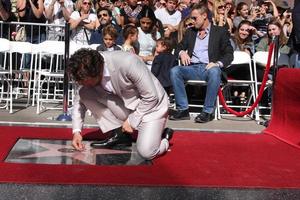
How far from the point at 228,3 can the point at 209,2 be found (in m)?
0.41

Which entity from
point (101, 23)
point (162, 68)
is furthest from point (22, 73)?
point (162, 68)

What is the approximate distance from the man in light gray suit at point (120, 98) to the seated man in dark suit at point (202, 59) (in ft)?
6.98

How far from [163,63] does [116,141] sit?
8.52ft

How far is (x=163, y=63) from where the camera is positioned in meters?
8.15

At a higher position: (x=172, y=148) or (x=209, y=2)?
(x=209, y=2)

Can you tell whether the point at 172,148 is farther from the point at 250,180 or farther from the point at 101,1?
the point at 101,1

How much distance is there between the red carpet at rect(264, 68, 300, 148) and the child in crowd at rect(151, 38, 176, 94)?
1770 millimetres

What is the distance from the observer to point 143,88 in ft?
16.7

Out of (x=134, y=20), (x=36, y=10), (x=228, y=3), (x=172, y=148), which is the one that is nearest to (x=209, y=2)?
(x=228, y=3)

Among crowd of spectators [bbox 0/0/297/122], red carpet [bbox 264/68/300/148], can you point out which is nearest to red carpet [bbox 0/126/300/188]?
red carpet [bbox 264/68/300/148]

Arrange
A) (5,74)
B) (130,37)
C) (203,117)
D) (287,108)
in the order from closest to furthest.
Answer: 1. (287,108)
2. (203,117)
3. (130,37)
4. (5,74)

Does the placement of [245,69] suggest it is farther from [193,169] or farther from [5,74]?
[193,169]

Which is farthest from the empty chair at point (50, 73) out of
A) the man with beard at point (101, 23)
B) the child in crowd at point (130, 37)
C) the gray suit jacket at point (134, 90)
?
the gray suit jacket at point (134, 90)

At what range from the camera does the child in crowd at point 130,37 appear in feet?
26.8
